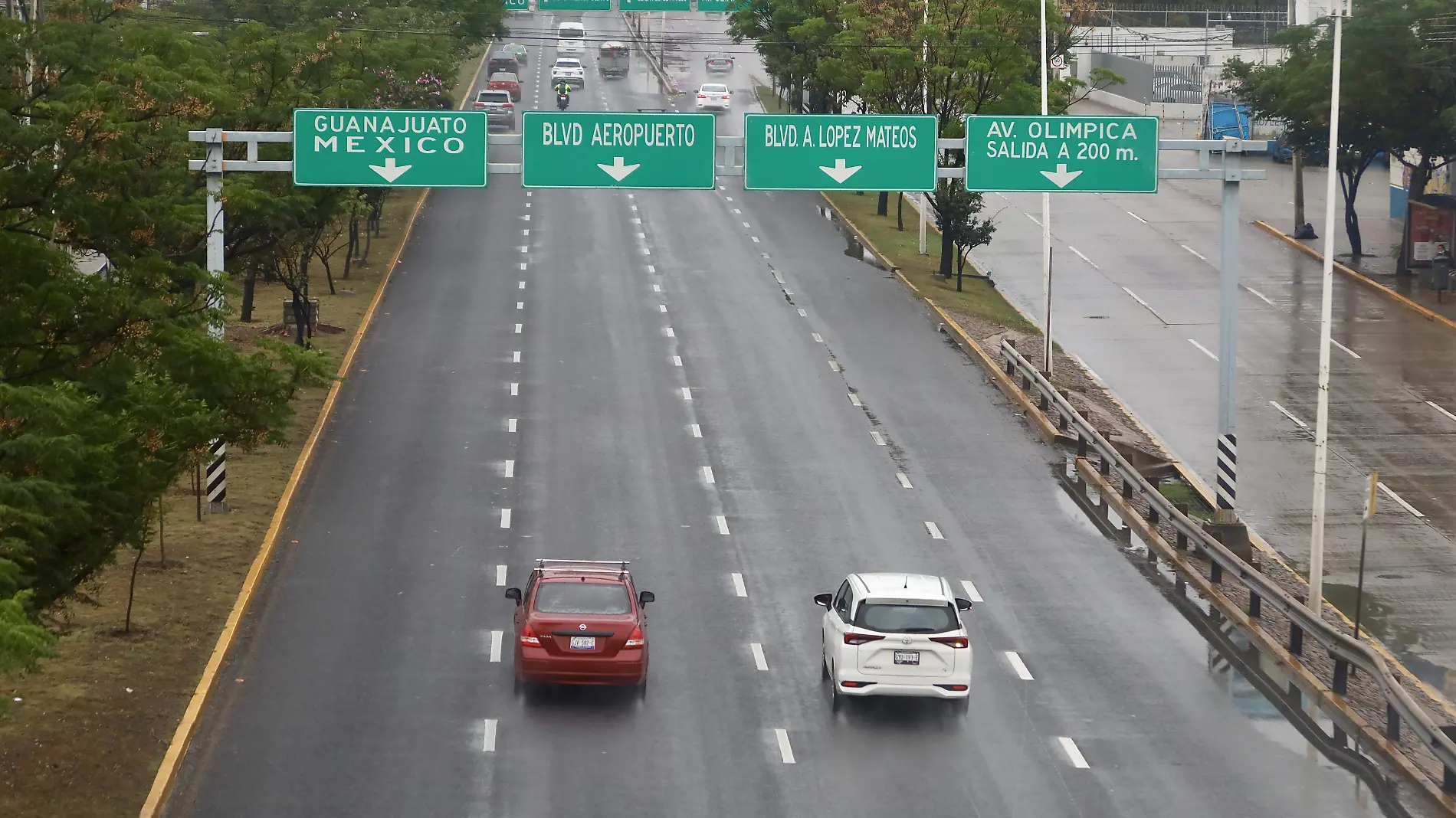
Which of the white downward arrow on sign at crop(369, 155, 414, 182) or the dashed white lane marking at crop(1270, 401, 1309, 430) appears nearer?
the white downward arrow on sign at crop(369, 155, 414, 182)

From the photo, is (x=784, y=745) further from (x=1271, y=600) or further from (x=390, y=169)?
(x=390, y=169)

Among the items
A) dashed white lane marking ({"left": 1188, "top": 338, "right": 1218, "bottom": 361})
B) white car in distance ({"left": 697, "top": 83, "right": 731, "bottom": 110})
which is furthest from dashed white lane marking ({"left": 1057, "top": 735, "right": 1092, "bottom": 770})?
white car in distance ({"left": 697, "top": 83, "right": 731, "bottom": 110})

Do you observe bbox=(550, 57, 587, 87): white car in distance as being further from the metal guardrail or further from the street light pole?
the street light pole

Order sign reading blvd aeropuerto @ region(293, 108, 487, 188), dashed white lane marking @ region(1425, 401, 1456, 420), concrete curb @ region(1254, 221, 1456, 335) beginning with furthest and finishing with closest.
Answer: concrete curb @ region(1254, 221, 1456, 335)
dashed white lane marking @ region(1425, 401, 1456, 420)
sign reading blvd aeropuerto @ region(293, 108, 487, 188)

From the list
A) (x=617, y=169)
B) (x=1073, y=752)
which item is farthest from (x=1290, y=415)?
(x=1073, y=752)

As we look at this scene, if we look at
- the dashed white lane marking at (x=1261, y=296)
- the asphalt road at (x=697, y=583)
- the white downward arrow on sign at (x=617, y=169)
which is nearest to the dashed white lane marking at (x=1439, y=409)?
the asphalt road at (x=697, y=583)

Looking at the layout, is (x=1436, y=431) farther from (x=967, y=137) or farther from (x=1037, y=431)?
(x=967, y=137)

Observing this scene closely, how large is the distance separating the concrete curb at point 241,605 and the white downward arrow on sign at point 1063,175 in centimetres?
1259

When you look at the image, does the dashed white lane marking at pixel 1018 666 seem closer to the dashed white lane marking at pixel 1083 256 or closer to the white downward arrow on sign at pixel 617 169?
the white downward arrow on sign at pixel 617 169

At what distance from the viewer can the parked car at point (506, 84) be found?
318 feet

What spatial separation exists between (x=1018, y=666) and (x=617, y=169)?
11793mm

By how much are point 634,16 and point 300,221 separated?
325 ft

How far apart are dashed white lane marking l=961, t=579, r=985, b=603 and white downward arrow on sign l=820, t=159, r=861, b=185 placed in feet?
24.7

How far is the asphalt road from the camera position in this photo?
70.8 ft
